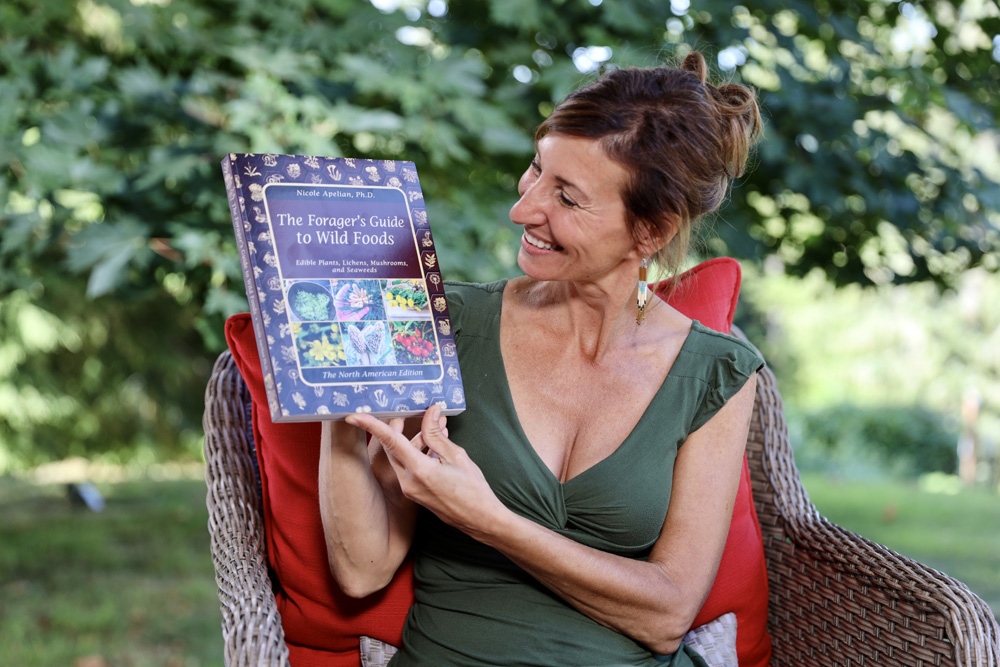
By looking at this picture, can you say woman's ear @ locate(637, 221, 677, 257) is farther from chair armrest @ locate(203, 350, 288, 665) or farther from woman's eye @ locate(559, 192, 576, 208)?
chair armrest @ locate(203, 350, 288, 665)

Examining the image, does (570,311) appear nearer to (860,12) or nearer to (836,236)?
(836,236)

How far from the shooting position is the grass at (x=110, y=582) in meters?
3.16

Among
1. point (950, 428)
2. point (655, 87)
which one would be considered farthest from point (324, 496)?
point (950, 428)

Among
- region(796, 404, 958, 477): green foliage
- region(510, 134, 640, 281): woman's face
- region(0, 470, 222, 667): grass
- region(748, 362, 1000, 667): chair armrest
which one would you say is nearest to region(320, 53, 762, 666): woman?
region(510, 134, 640, 281): woman's face

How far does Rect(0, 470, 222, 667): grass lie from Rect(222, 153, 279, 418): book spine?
2.32 meters

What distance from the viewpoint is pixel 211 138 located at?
8.86 ft

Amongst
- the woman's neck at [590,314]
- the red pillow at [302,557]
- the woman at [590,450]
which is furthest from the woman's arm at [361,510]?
the woman's neck at [590,314]

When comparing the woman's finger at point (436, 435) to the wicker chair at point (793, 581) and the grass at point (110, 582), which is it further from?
the grass at point (110, 582)

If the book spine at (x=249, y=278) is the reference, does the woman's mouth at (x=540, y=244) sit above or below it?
below

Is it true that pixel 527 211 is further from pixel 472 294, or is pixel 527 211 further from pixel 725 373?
pixel 725 373

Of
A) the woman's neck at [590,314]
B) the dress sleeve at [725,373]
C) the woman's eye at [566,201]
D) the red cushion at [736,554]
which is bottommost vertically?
the red cushion at [736,554]

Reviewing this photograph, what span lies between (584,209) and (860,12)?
229 cm

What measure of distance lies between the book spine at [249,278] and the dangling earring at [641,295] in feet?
2.63

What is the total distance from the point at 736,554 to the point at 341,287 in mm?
1056
